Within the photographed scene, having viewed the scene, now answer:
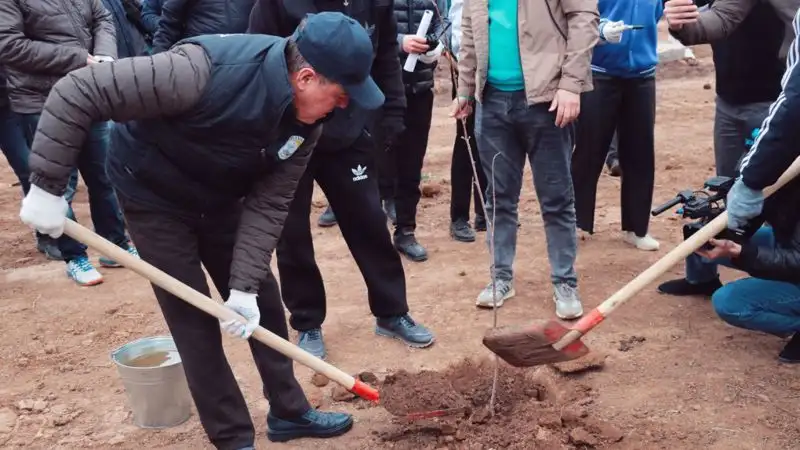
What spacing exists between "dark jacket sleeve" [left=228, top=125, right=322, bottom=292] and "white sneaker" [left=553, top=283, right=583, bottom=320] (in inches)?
75.4

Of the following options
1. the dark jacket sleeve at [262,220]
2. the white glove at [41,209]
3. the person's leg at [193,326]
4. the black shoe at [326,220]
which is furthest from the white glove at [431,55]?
the white glove at [41,209]

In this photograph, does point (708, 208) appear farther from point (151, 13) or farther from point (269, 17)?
point (151, 13)

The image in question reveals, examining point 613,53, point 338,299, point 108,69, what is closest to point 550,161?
point 613,53

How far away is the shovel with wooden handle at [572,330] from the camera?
3.33 m

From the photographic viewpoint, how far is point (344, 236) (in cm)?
404

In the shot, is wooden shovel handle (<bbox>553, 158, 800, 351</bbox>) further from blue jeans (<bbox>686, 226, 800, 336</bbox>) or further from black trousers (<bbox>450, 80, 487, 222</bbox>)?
black trousers (<bbox>450, 80, 487, 222</bbox>)

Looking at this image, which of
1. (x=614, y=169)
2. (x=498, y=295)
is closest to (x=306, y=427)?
(x=498, y=295)

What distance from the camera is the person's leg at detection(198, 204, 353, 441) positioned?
3.10 metres

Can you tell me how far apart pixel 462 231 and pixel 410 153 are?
69 centimetres

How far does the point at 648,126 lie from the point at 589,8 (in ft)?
4.27

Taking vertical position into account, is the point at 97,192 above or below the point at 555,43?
below

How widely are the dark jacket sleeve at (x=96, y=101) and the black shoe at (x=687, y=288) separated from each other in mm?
3118

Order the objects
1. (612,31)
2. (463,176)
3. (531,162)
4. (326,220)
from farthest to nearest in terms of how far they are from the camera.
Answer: (326,220) → (463,176) → (531,162) → (612,31)

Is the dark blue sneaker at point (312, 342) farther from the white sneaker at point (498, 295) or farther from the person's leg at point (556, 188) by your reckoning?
the person's leg at point (556, 188)
